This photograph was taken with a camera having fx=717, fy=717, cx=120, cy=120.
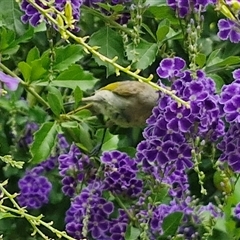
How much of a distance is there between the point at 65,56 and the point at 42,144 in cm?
20

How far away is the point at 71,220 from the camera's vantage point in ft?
4.83

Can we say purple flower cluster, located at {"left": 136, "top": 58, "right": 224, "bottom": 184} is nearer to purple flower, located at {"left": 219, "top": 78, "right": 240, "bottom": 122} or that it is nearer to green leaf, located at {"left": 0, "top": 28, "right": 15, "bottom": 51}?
purple flower, located at {"left": 219, "top": 78, "right": 240, "bottom": 122}

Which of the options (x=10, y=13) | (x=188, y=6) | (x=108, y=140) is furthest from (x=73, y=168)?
(x=188, y=6)

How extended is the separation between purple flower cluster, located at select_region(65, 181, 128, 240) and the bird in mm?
150

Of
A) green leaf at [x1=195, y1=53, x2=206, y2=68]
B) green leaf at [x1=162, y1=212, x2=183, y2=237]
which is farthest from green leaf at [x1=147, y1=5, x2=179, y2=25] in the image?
green leaf at [x1=162, y1=212, x2=183, y2=237]

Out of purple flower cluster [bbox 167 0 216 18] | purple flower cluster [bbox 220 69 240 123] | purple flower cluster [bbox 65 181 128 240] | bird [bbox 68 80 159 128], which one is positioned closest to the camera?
purple flower cluster [bbox 220 69 240 123]

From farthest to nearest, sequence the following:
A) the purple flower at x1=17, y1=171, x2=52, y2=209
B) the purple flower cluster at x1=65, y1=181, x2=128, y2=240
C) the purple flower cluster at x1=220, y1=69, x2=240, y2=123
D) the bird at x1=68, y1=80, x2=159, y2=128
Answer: the purple flower at x1=17, y1=171, x2=52, y2=209
the purple flower cluster at x1=65, y1=181, x2=128, y2=240
the bird at x1=68, y1=80, x2=159, y2=128
the purple flower cluster at x1=220, y1=69, x2=240, y2=123

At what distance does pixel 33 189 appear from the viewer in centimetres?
167

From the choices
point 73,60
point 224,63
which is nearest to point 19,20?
point 73,60

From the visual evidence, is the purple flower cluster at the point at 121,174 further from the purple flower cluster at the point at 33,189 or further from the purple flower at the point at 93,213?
the purple flower cluster at the point at 33,189

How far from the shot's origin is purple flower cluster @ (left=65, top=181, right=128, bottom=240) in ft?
4.61

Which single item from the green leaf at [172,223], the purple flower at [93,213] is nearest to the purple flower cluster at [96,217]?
the purple flower at [93,213]

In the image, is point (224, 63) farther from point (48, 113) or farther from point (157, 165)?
point (48, 113)

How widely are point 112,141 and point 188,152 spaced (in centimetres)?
35
